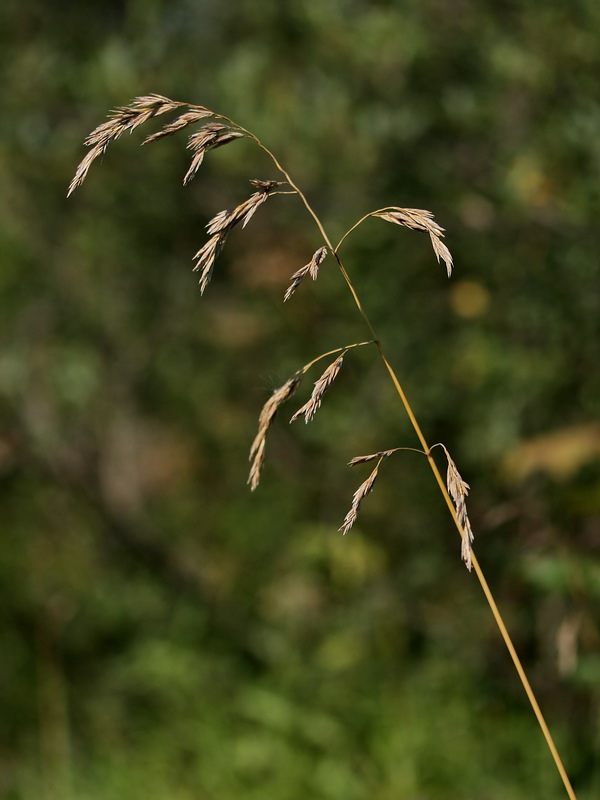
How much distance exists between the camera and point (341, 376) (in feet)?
14.7

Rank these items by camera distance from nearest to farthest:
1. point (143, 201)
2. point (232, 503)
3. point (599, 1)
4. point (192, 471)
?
point (599, 1)
point (143, 201)
point (232, 503)
point (192, 471)

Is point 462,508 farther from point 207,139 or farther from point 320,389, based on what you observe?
point 207,139

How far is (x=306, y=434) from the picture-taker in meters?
4.78

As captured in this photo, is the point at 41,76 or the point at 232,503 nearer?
the point at 41,76

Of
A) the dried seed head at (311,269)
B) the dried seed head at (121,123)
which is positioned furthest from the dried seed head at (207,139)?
the dried seed head at (311,269)

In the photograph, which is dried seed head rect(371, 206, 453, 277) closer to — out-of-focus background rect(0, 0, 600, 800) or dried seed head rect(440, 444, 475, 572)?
dried seed head rect(440, 444, 475, 572)

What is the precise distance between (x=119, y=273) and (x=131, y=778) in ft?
7.86

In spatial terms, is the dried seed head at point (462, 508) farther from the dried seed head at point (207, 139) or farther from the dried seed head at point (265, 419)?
the dried seed head at point (207, 139)

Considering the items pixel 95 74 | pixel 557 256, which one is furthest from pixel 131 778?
pixel 95 74

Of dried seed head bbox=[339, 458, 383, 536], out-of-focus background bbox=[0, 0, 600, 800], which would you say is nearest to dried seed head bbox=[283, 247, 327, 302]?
dried seed head bbox=[339, 458, 383, 536]

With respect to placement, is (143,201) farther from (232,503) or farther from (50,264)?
(232,503)

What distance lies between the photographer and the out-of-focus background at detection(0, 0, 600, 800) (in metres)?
3.17

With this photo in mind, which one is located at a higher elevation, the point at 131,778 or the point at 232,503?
the point at 131,778

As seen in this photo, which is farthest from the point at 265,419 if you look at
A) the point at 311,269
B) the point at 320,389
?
the point at 311,269
